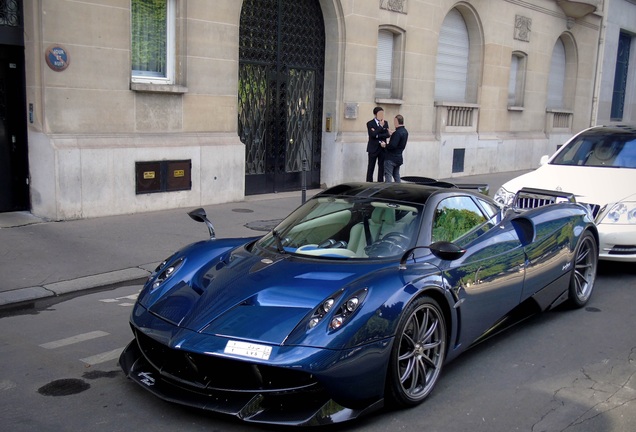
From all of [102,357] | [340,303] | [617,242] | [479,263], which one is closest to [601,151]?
[617,242]

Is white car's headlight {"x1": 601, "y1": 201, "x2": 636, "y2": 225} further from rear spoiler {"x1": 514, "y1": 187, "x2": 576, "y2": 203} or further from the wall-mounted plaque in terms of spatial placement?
the wall-mounted plaque

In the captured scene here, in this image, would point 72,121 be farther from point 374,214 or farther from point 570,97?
point 570,97

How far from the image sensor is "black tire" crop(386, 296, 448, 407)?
13.6 ft

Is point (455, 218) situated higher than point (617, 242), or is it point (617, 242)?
point (455, 218)

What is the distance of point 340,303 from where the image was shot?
4.03m

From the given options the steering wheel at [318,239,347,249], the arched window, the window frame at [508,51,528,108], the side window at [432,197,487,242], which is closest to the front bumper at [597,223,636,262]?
the side window at [432,197,487,242]

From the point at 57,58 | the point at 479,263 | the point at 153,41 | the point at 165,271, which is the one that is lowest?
the point at 165,271

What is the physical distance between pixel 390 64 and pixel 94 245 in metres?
10.1

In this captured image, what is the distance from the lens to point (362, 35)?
50.4 feet

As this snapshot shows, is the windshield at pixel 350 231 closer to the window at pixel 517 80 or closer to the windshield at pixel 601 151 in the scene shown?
the windshield at pixel 601 151

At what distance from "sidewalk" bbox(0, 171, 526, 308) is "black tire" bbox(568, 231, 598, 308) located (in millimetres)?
4674

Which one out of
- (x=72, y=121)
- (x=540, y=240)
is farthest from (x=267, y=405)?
(x=72, y=121)

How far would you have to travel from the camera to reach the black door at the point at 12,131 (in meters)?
10.3

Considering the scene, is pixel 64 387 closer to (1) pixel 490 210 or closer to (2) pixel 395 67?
(1) pixel 490 210
